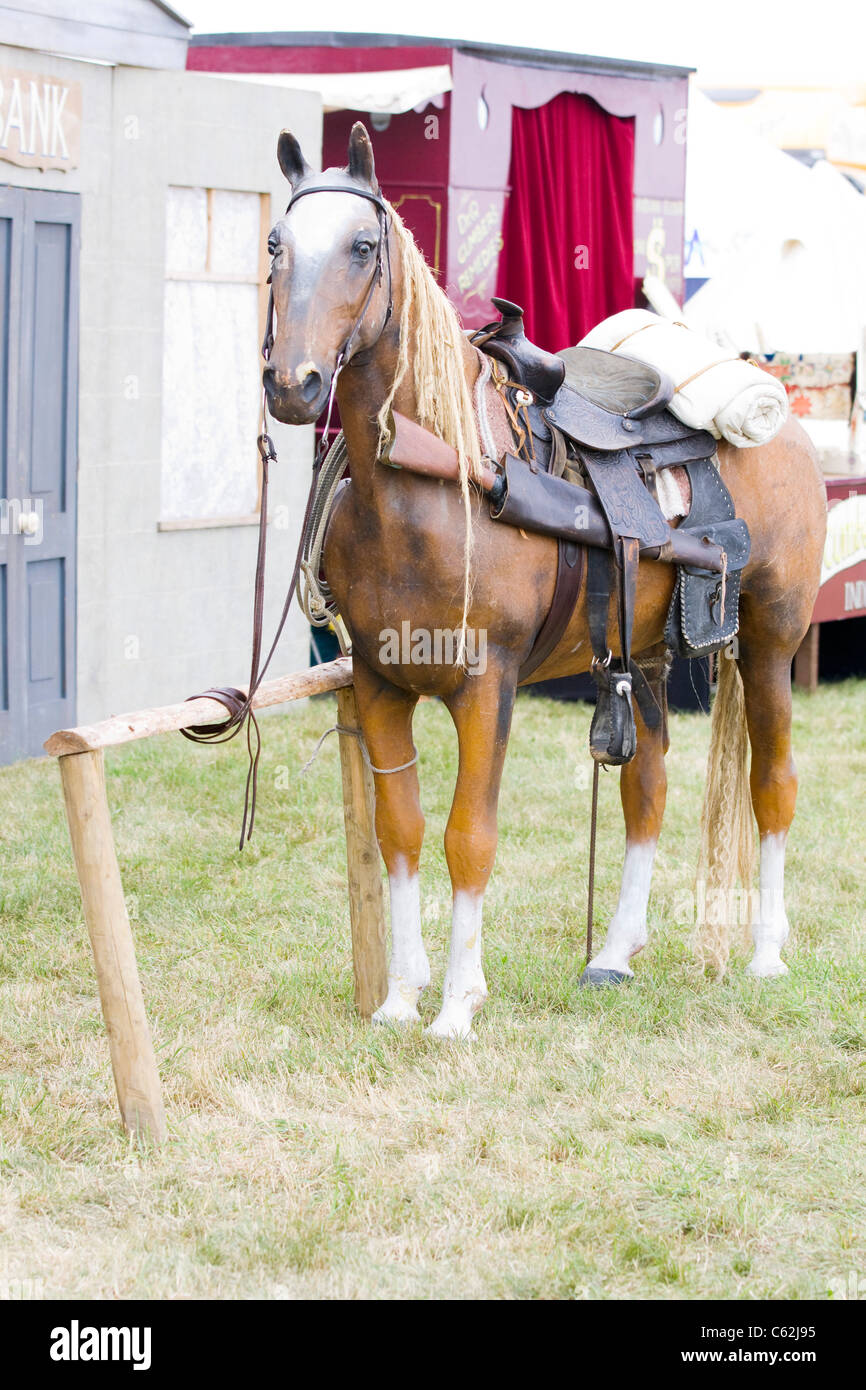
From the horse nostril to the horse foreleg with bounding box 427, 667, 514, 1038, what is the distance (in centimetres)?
91

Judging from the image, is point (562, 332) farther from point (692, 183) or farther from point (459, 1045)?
point (459, 1045)

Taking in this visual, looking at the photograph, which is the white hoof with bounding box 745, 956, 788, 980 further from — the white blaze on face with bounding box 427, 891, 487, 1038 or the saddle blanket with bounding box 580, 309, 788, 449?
the saddle blanket with bounding box 580, 309, 788, 449

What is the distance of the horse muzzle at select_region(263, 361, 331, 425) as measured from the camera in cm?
326

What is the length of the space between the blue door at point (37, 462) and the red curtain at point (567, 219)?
12.3 ft

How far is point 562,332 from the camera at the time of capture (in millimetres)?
10891

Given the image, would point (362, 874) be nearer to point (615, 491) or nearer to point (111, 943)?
point (111, 943)

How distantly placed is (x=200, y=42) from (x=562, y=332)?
10.1ft

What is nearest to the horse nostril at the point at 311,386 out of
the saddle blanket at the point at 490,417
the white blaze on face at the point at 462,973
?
the saddle blanket at the point at 490,417

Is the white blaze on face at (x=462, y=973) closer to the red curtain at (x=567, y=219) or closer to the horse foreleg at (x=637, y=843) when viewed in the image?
the horse foreleg at (x=637, y=843)

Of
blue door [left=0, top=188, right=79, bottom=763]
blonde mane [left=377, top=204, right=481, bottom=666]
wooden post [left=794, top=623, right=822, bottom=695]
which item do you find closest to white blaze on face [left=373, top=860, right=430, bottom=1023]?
blonde mane [left=377, top=204, right=481, bottom=666]

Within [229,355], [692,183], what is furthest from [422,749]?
[692,183]

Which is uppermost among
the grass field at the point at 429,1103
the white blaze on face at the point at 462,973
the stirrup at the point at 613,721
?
the stirrup at the point at 613,721

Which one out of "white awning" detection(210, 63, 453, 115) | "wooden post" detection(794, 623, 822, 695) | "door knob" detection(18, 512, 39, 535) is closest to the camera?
"door knob" detection(18, 512, 39, 535)

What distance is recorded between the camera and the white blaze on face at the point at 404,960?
421 centimetres
